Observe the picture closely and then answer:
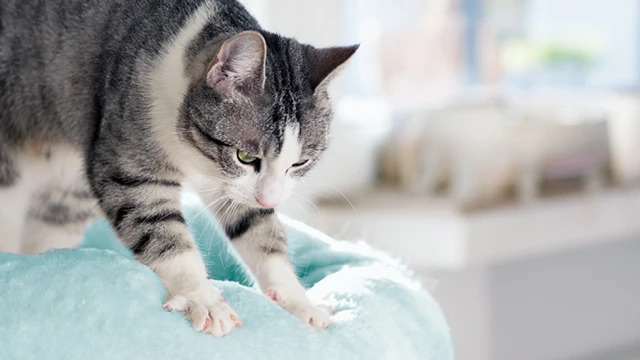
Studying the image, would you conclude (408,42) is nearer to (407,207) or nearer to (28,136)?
(407,207)

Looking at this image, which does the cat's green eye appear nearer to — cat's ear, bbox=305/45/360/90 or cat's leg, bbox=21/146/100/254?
cat's ear, bbox=305/45/360/90

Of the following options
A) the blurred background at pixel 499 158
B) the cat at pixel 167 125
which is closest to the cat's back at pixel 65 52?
the cat at pixel 167 125

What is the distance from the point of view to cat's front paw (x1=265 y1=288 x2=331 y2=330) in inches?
24.8

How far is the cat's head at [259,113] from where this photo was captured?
688mm

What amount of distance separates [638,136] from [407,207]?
0.80 m

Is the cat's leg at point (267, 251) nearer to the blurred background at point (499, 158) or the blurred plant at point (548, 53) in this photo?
the blurred background at point (499, 158)

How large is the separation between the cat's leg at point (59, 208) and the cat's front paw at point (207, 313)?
0.27m

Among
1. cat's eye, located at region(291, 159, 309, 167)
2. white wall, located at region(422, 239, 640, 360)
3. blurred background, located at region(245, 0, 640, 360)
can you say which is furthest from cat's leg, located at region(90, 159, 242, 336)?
white wall, located at region(422, 239, 640, 360)

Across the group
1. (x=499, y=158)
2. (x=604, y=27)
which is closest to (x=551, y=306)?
(x=499, y=158)

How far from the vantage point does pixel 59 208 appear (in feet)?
2.90

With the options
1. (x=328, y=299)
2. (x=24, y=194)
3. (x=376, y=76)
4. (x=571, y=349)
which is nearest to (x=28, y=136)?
(x=24, y=194)

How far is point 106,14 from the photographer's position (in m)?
0.82

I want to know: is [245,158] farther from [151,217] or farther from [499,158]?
[499,158]

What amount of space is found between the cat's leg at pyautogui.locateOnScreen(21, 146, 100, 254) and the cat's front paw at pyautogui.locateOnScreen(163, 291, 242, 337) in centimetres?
27
